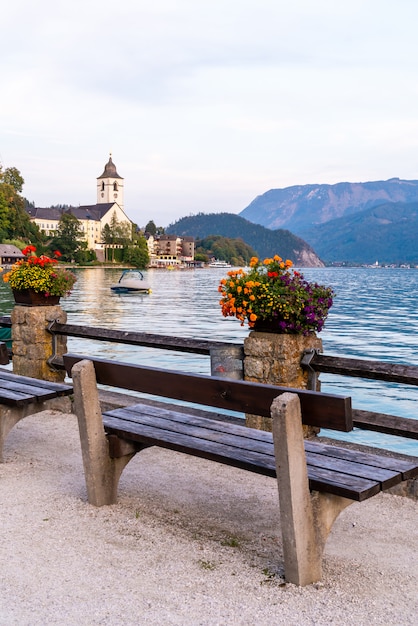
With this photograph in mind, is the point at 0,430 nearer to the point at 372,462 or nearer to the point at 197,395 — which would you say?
the point at 197,395

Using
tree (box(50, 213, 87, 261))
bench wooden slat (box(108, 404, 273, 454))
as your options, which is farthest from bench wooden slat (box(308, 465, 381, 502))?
tree (box(50, 213, 87, 261))

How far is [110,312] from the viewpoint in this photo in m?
44.9

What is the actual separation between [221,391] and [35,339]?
5207mm

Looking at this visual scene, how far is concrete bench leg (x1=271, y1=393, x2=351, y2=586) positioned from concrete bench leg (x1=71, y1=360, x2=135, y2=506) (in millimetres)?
1412

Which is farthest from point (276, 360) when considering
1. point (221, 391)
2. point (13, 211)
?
point (13, 211)

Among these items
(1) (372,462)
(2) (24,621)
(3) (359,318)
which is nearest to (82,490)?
(2) (24,621)

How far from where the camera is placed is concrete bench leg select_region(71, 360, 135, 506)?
426cm

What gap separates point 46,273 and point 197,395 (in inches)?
197

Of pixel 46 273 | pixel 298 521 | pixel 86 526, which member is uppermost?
pixel 46 273

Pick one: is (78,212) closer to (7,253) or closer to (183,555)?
(7,253)

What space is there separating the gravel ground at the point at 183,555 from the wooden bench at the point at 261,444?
0.24m

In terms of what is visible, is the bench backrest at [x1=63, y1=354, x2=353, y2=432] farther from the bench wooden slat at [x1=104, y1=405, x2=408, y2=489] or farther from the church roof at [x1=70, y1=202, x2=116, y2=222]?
the church roof at [x1=70, y1=202, x2=116, y2=222]

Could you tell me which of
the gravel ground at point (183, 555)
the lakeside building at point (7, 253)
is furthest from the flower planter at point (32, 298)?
the lakeside building at point (7, 253)

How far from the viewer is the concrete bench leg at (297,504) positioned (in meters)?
3.23
